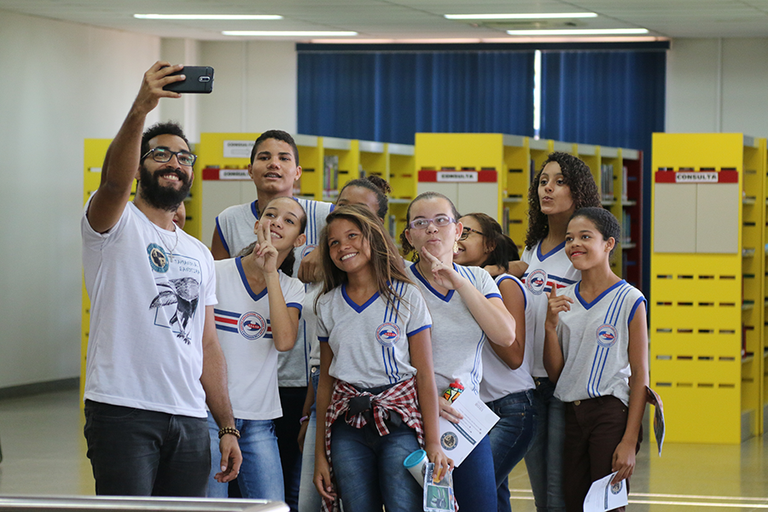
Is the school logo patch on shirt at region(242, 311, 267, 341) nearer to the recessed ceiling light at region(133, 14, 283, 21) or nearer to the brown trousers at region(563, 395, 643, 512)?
the brown trousers at region(563, 395, 643, 512)

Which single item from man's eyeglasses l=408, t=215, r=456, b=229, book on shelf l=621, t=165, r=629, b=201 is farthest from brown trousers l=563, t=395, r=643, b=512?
book on shelf l=621, t=165, r=629, b=201

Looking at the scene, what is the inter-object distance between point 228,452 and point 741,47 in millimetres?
9489

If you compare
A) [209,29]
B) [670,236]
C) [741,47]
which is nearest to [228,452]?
[670,236]

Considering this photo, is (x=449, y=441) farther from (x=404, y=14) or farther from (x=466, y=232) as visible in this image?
(x=404, y=14)

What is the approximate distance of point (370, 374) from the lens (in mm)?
2686

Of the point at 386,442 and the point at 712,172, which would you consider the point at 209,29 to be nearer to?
the point at 712,172

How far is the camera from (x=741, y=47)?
10.6m


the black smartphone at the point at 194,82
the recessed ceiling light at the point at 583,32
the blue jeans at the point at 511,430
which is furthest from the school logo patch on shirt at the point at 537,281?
the recessed ceiling light at the point at 583,32

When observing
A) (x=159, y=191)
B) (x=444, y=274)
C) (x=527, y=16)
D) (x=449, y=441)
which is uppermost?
(x=527, y=16)

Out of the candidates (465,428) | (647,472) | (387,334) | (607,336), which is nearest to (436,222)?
(387,334)

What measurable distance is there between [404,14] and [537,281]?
247 inches

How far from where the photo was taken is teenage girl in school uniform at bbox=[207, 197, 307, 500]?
9.47 ft

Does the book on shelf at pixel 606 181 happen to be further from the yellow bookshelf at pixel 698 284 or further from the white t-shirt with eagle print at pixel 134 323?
the white t-shirt with eagle print at pixel 134 323

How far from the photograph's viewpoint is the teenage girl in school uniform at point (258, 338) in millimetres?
2887
